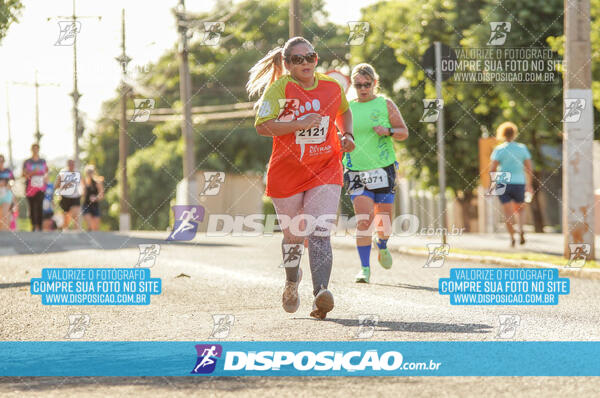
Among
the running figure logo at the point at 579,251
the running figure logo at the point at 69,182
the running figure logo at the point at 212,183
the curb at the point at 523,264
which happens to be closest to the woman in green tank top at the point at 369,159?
the curb at the point at 523,264

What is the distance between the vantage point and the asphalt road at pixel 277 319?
14.5 ft

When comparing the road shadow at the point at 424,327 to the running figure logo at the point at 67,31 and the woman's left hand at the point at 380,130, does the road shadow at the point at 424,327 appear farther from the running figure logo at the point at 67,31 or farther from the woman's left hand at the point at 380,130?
the running figure logo at the point at 67,31

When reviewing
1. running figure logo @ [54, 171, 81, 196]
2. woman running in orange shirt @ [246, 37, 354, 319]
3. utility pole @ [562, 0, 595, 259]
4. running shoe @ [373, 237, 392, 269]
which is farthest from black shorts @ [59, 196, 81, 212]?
woman running in orange shirt @ [246, 37, 354, 319]

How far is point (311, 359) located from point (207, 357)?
538mm

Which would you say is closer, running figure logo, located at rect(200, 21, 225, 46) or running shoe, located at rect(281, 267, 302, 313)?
running shoe, located at rect(281, 267, 302, 313)

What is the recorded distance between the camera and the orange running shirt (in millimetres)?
6371

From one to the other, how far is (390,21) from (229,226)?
902 centimetres

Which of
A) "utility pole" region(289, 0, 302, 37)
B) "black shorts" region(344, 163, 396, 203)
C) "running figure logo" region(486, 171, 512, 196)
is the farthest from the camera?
"utility pole" region(289, 0, 302, 37)

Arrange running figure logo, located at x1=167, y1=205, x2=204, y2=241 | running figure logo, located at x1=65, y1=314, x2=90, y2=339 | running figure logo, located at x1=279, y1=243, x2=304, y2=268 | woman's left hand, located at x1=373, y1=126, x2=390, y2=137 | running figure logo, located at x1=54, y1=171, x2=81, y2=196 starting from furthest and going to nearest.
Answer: running figure logo, located at x1=167, y1=205, x2=204, y2=241, running figure logo, located at x1=54, y1=171, x2=81, y2=196, woman's left hand, located at x1=373, y1=126, x2=390, y2=137, running figure logo, located at x1=279, y1=243, x2=304, y2=268, running figure logo, located at x1=65, y1=314, x2=90, y2=339

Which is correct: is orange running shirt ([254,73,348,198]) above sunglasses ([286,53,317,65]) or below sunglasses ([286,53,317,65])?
below

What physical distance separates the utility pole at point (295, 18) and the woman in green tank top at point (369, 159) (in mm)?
7600

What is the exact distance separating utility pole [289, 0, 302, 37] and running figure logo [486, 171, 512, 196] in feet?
15.1

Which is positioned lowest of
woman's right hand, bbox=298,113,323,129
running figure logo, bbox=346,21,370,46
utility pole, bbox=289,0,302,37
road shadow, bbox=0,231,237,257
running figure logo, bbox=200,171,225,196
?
road shadow, bbox=0,231,237,257

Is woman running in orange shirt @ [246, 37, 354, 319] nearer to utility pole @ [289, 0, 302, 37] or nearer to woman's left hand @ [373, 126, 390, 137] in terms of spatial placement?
woman's left hand @ [373, 126, 390, 137]
